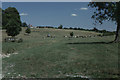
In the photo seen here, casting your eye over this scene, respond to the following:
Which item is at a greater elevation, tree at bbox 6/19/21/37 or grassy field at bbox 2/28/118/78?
tree at bbox 6/19/21/37

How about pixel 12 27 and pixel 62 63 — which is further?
pixel 12 27

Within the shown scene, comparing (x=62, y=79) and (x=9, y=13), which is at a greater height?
(x=9, y=13)

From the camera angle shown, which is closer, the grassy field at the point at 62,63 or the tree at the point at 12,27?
the grassy field at the point at 62,63

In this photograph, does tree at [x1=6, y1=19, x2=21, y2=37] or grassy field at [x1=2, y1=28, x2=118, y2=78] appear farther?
tree at [x1=6, y1=19, x2=21, y2=37]

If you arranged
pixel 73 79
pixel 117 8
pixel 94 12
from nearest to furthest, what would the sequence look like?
pixel 117 8
pixel 73 79
pixel 94 12

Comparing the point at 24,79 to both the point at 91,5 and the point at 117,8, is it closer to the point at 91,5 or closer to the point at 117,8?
the point at 117,8

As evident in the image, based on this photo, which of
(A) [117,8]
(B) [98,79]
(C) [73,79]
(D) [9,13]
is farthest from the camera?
(D) [9,13]

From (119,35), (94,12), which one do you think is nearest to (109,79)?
(94,12)

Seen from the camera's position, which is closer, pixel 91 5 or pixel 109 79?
pixel 109 79

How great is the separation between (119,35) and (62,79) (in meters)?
24.5

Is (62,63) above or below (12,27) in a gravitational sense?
below

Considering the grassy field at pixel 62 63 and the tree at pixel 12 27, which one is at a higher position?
the tree at pixel 12 27

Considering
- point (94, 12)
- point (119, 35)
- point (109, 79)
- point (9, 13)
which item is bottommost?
point (109, 79)

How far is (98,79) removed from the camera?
8430 mm
